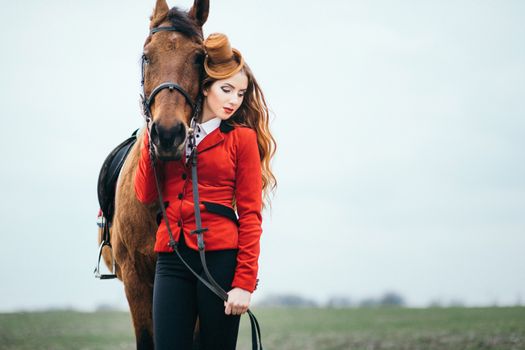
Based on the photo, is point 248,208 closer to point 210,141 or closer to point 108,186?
point 210,141

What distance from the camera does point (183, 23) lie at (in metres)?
3.63

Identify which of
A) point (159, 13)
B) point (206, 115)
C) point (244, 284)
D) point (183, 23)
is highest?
point (159, 13)

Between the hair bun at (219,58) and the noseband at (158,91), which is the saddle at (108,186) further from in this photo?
the hair bun at (219,58)

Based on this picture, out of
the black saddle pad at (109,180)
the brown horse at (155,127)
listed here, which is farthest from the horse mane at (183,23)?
the black saddle pad at (109,180)

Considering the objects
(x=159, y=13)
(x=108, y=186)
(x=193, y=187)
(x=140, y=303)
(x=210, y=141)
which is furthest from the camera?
(x=108, y=186)

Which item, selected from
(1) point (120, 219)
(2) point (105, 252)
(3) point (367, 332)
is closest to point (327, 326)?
(3) point (367, 332)

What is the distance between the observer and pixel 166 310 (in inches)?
130

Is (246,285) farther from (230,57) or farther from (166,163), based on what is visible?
(230,57)

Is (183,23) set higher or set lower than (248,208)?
higher

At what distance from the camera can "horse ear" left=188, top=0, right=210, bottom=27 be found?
3.85m

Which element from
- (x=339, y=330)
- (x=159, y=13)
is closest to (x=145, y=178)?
(x=159, y=13)

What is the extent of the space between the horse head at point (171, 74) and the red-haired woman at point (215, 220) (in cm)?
10

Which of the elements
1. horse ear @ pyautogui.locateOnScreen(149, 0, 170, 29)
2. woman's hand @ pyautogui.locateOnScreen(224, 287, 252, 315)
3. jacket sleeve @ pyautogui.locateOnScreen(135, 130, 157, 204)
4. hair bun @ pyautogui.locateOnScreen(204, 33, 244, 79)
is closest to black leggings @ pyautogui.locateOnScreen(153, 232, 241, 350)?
woman's hand @ pyautogui.locateOnScreen(224, 287, 252, 315)

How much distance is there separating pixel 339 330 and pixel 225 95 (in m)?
13.6
